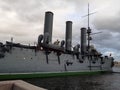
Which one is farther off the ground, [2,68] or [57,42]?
[57,42]

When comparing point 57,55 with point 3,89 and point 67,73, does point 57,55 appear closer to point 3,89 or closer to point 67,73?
point 67,73

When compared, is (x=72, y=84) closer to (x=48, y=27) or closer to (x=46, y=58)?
(x=46, y=58)

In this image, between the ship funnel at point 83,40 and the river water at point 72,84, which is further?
the ship funnel at point 83,40

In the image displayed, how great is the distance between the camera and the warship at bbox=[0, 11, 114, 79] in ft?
80.0

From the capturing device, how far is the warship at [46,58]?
2438 cm

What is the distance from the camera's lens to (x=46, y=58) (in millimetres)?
30234

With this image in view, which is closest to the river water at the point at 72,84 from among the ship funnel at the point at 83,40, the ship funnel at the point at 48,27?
the ship funnel at the point at 48,27

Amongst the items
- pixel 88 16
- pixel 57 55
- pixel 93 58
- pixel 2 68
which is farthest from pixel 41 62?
pixel 88 16

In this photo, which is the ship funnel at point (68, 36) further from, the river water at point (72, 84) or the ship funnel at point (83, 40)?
the river water at point (72, 84)

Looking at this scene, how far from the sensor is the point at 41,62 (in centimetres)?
2906

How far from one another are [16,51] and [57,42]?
13038 millimetres

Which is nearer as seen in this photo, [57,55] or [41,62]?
[41,62]

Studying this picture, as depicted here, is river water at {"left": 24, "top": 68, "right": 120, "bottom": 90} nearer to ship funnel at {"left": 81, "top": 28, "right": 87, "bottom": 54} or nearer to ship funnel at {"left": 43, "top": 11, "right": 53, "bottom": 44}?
ship funnel at {"left": 43, "top": 11, "right": 53, "bottom": 44}

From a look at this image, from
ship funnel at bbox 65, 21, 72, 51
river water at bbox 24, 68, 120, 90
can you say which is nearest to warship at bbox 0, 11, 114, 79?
ship funnel at bbox 65, 21, 72, 51
